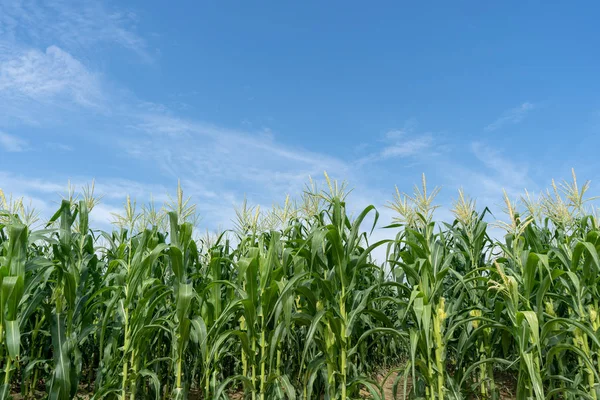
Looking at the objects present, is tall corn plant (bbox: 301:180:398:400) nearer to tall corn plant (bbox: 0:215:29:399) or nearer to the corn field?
the corn field

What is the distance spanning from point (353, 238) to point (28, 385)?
11.4 ft

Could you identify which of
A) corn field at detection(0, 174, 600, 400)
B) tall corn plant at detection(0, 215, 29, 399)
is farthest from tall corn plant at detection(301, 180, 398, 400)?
tall corn plant at detection(0, 215, 29, 399)

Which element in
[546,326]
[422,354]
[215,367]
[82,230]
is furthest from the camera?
[82,230]

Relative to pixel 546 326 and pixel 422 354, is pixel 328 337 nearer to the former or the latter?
pixel 422 354

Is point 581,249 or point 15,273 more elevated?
point 581,249

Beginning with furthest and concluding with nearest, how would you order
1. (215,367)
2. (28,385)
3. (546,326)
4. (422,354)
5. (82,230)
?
(28,385), (82,230), (215,367), (422,354), (546,326)

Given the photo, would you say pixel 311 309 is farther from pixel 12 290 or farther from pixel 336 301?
pixel 12 290

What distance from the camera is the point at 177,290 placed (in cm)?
342

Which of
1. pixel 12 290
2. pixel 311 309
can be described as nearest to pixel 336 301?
pixel 311 309

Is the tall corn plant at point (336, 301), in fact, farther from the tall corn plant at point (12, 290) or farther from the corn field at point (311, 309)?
the tall corn plant at point (12, 290)

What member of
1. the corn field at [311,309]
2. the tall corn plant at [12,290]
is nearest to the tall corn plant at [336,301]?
the corn field at [311,309]

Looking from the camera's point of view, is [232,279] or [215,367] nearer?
[215,367]

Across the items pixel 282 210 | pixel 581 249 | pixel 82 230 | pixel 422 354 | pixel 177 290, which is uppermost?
pixel 282 210

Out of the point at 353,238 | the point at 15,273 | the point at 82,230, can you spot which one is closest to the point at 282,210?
the point at 353,238
